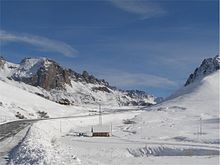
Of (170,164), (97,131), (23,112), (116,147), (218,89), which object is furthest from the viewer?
(218,89)

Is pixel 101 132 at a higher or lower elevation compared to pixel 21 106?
lower

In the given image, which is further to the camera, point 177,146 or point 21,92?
point 21,92

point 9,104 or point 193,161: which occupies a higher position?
point 9,104

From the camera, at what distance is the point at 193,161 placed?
31.9 meters

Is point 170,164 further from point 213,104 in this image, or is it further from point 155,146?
point 213,104

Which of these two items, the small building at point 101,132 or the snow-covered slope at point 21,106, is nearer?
the small building at point 101,132

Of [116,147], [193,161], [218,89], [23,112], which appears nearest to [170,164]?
[193,161]

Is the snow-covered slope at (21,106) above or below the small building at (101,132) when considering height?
above

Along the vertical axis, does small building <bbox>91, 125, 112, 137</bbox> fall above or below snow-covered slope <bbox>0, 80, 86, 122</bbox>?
below

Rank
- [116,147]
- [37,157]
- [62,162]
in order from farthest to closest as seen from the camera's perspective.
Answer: [116,147], [37,157], [62,162]

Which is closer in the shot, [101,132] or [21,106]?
[101,132]

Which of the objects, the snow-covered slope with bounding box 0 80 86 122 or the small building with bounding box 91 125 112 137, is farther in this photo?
the snow-covered slope with bounding box 0 80 86 122

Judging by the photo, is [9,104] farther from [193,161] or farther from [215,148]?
[193,161]

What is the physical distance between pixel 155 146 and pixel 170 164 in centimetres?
1203
